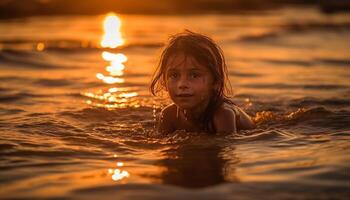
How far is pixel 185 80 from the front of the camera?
4.99m

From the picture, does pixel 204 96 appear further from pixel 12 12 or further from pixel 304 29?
pixel 12 12

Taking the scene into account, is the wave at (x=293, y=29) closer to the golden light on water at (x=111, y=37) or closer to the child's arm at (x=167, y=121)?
the golden light on water at (x=111, y=37)

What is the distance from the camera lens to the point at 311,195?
338 centimetres

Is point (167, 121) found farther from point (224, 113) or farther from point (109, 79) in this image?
point (109, 79)

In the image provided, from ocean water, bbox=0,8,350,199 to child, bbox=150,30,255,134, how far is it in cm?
20

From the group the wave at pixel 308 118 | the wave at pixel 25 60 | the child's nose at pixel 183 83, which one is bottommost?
the wave at pixel 308 118

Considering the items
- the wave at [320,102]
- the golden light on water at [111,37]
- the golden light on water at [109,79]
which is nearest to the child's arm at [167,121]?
the wave at [320,102]

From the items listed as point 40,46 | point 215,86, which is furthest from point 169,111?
point 40,46

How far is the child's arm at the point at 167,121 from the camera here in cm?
569

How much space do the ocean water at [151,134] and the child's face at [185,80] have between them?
335 mm

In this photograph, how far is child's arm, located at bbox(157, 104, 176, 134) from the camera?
5689 millimetres

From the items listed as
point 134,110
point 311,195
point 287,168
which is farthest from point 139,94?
point 311,195

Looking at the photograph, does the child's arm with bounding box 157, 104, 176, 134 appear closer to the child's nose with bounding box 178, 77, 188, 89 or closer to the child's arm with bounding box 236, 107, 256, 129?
the child's arm with bounding box 236, 107, 256, 129

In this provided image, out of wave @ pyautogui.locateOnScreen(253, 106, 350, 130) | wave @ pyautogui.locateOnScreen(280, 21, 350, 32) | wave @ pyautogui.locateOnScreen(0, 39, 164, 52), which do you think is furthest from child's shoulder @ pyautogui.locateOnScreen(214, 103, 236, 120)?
wave @ pyautogui.locateOnScreen(280, 21, 350, 32)
